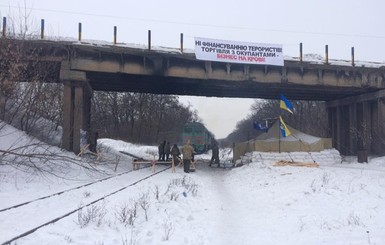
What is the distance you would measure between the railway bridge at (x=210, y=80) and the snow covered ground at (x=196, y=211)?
276 inches

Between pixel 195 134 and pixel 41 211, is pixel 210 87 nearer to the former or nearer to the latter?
pixel 195 134

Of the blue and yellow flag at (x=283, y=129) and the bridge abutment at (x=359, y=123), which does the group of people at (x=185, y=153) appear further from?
the bridge abutment at (x=359, y=123)

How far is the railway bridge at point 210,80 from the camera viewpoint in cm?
2497

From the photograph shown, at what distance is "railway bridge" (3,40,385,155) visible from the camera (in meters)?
25.0

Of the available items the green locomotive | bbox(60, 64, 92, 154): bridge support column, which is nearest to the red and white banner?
bbox(60, 64, 92, 154): bridge support column

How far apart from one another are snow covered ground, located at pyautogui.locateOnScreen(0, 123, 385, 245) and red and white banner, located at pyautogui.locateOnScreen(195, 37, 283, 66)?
10078 millimetres

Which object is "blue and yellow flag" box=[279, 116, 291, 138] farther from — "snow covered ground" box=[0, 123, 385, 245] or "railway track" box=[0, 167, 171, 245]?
"railway track" box=[0, 167, 171, 245]

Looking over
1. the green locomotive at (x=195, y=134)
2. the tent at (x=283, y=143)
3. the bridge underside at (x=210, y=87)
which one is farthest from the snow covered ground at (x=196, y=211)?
the green locomotive at (x=195, y=134)

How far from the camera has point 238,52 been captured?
88.8ft

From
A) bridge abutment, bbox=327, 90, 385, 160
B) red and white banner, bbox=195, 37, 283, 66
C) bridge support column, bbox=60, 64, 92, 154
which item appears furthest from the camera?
bridge abutment, bbox=327, 90, 385, 160

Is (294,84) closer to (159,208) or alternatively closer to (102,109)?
(159,208)

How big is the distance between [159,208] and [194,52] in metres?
17.3

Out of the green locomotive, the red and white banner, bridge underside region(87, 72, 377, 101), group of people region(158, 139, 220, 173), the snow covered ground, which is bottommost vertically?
the snow covered ground

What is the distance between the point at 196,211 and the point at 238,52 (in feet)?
57.0
